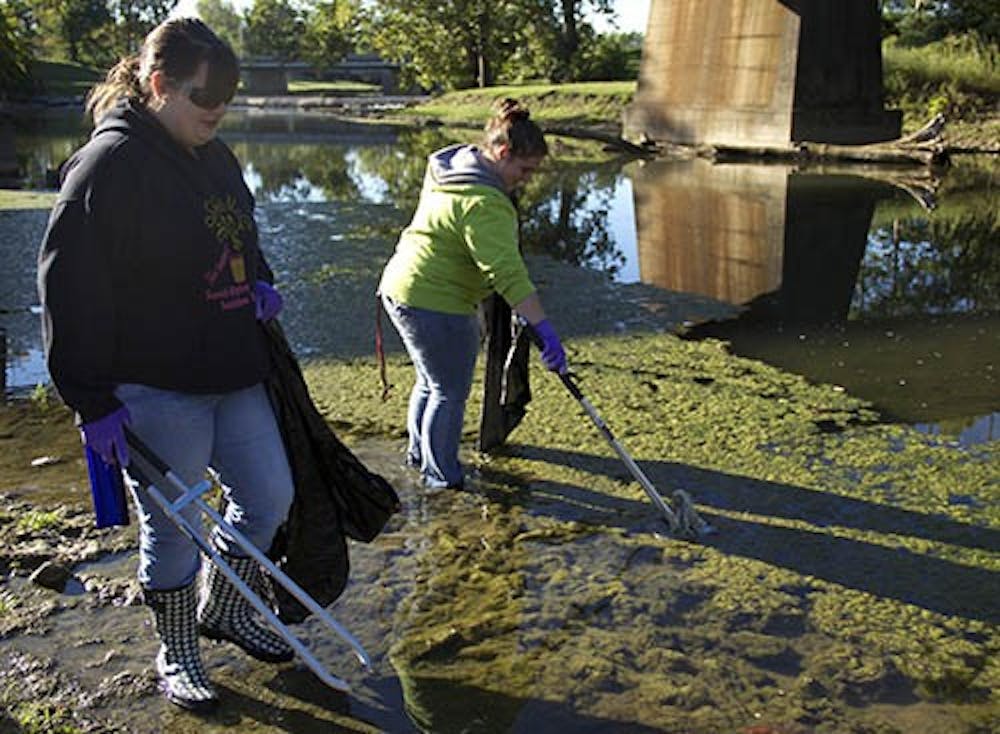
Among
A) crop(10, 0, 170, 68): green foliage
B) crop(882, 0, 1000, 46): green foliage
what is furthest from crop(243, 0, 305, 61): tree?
crop(882, 0, 1000, 46): green foliage

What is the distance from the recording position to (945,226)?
11844 mm

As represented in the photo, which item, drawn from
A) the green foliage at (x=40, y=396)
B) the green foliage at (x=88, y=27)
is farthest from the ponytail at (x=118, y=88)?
the green foliage at (x=88, y=27)

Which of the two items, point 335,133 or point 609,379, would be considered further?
point 335,133

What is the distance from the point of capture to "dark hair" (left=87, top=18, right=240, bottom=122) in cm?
246

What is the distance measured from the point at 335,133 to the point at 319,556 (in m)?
28.2

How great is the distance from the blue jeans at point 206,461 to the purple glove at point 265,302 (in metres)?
0.20

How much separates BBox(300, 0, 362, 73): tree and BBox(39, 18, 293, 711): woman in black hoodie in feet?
169

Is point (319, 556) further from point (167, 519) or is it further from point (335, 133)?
point (335, 133)

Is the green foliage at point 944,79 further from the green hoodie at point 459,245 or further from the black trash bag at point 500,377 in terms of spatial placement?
the green hoodie at point 459,245

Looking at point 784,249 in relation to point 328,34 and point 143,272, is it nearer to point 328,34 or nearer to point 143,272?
point 143,272

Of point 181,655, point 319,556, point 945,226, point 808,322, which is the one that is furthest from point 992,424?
point 945,226

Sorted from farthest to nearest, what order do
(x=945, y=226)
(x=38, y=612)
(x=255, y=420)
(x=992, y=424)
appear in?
(x=945, y=226) < (x=992, y=424) < (x=38, y=612) < (x=255, y=420)

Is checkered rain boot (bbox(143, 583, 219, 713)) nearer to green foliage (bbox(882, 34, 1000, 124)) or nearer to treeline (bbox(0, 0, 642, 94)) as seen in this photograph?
green foliage (bbox(882, 34, 1000, 124))

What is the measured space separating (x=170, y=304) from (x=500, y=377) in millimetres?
2287
